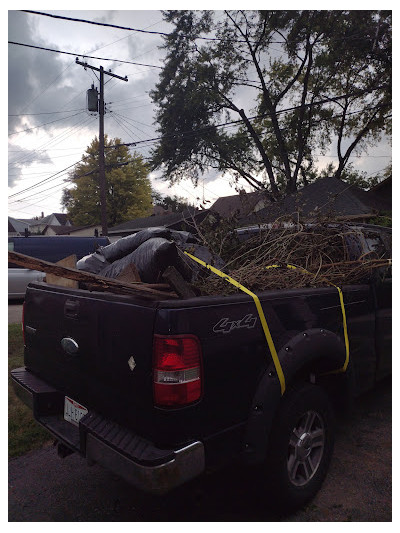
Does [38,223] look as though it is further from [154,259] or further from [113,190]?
[154,259]

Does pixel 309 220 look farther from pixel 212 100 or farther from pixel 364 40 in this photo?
pixel 212 100

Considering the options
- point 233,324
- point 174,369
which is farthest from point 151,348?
point 233,324

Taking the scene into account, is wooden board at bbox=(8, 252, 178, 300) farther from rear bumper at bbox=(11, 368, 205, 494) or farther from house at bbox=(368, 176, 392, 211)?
house at bbox=(368, 176, 392, 211)

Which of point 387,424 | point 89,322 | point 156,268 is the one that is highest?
point 156,268

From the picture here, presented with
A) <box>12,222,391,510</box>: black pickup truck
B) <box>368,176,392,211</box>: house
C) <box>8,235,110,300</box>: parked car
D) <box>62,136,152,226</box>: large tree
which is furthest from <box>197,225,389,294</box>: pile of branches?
<box>62,136,152,226</box>: large tree

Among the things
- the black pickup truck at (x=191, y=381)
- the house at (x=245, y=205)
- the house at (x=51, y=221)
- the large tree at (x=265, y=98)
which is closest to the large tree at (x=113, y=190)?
the large tree at (x=265, y=98)

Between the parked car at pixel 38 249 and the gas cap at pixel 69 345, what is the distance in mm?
10087

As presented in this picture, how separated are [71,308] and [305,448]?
1727mm

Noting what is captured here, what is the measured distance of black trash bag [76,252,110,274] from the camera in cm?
300

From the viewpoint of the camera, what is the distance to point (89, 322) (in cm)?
219

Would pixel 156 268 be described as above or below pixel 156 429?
above

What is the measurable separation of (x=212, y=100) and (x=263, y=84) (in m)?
3.14

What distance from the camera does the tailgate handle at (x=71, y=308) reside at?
2286mm

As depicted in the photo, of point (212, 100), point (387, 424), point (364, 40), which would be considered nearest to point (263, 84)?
point (212, 100)
